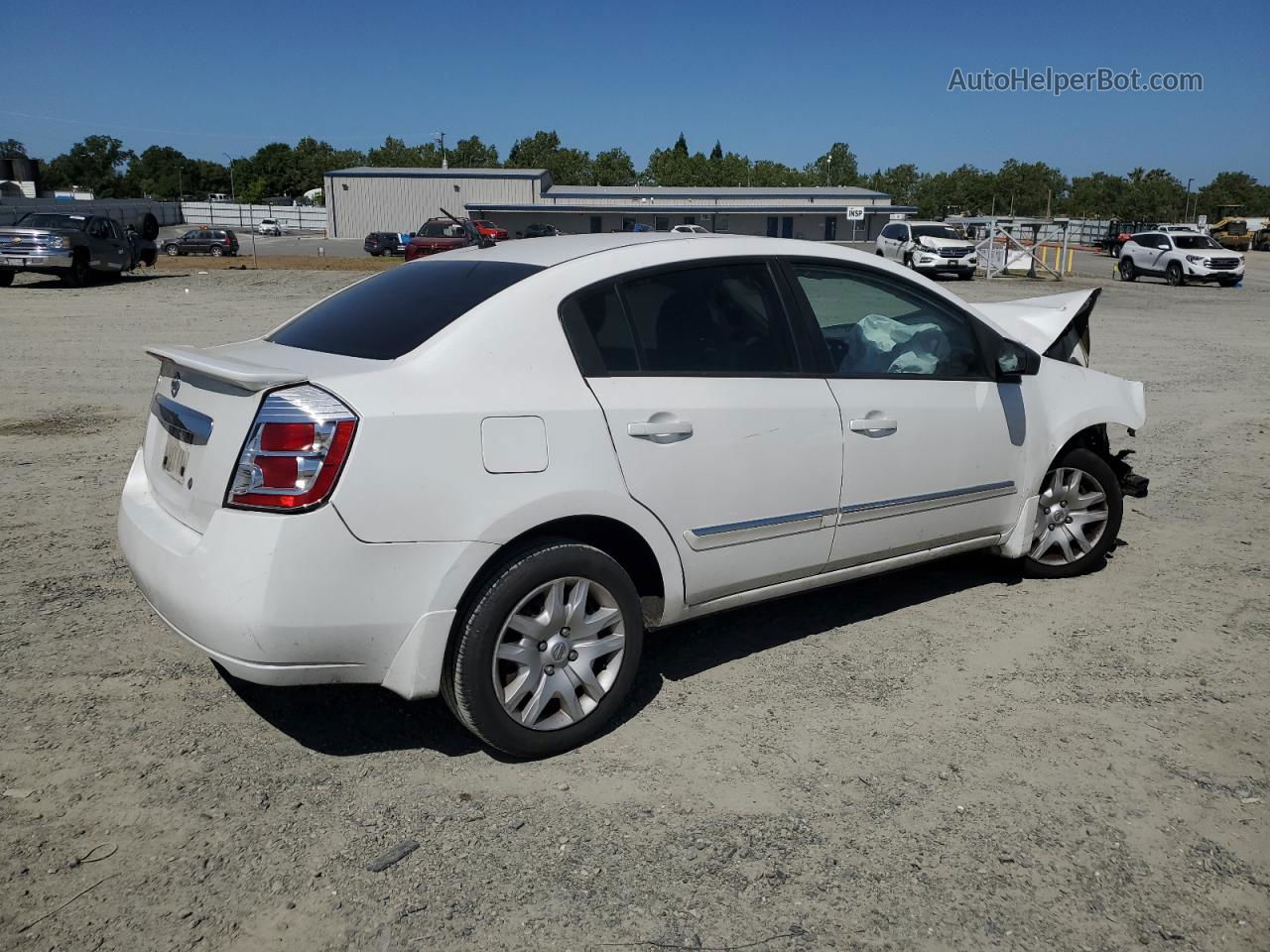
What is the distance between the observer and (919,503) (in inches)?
173

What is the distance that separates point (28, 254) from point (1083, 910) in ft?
79.8

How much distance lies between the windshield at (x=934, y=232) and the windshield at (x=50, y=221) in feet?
77.2

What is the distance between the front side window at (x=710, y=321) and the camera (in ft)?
12.2

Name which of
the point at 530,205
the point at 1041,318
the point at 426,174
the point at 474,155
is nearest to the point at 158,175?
the point at 474,155

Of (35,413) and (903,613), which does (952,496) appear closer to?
(903,613)

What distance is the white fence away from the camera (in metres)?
86.2

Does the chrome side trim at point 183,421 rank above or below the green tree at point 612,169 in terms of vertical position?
below

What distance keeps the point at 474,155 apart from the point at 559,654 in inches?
6345

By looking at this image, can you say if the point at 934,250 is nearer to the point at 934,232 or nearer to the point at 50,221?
the point at 934,232

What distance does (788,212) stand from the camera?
7850cm

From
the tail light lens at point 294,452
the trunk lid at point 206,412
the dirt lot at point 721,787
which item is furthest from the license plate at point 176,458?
the dirt lot at point 721,787

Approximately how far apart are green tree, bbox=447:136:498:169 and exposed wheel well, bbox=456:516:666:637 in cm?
15986

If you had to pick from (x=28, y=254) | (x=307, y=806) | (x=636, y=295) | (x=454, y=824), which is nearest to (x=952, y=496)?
(x=636, y=295)

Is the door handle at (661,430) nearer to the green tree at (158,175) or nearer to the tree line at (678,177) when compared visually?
the tree line at (678,177)
